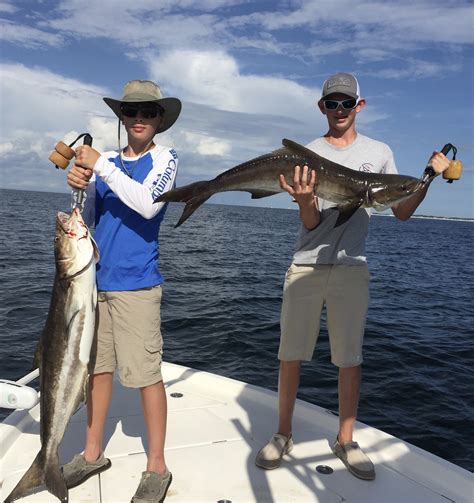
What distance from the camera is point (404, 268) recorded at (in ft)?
89.4

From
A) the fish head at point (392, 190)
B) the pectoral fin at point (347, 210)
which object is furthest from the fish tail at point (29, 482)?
the fish head at point (392, 190)

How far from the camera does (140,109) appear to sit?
3191 millimetres

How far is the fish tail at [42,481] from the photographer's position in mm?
2920

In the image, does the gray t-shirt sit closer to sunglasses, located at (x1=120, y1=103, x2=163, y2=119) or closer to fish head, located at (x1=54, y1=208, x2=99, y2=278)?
sunglasses, located at (x1=120, y1=103, x2=163, y2=119)

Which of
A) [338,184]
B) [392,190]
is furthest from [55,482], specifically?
[392,190]

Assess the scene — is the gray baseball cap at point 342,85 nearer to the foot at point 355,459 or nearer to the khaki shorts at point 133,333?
the khaki shorts at point 133,333

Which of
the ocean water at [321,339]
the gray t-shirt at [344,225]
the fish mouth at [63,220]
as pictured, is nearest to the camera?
the fish mouth at [63,220]

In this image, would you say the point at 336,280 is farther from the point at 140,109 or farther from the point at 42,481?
the point at 42,481

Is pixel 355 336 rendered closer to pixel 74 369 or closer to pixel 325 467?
pixel 325 467

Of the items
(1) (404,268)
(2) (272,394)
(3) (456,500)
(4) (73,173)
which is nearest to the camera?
(4) (73,173)

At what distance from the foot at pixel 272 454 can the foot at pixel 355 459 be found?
46cm

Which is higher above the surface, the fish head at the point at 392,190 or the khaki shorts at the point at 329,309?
the fish head at the point at 392,190

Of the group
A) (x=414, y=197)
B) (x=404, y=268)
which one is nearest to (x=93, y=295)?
(x=414, y=197)

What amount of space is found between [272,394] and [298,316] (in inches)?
54.5
